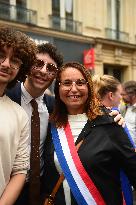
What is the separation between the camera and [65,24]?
15.1 metres

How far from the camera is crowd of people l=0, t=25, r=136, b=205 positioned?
86.7 inches

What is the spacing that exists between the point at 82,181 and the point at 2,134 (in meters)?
0.64

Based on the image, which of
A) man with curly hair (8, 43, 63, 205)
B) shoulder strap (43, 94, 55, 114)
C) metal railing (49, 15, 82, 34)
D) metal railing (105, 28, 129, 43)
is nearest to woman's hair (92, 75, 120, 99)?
shoulder strap (43, 94, 55, 114)

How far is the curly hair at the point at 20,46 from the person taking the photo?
2213 millimetres

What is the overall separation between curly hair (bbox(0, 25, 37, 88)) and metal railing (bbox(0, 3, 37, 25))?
422 inches

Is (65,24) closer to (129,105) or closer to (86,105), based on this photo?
(129,105)

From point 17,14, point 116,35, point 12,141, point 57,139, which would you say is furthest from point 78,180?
point 116,35

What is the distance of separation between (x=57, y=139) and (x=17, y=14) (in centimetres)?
1144

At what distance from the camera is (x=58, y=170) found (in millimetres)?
2508

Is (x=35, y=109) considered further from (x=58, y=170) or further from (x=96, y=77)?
(x=96, y=77)

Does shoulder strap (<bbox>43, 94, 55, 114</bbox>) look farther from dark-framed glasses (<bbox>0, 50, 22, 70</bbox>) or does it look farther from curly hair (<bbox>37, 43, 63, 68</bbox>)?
dark-framed glasses (<bbox>0, 50, 22, 70</bbox>)

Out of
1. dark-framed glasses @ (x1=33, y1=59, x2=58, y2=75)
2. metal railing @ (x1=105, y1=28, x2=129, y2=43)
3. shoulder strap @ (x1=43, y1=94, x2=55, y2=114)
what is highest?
metal railing @ (x1=105, y1=28, x2=129, y2=43)

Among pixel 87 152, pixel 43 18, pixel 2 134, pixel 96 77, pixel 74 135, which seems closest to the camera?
pixel 2 134

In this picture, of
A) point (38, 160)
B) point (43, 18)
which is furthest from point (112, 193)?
point (43, 18)
